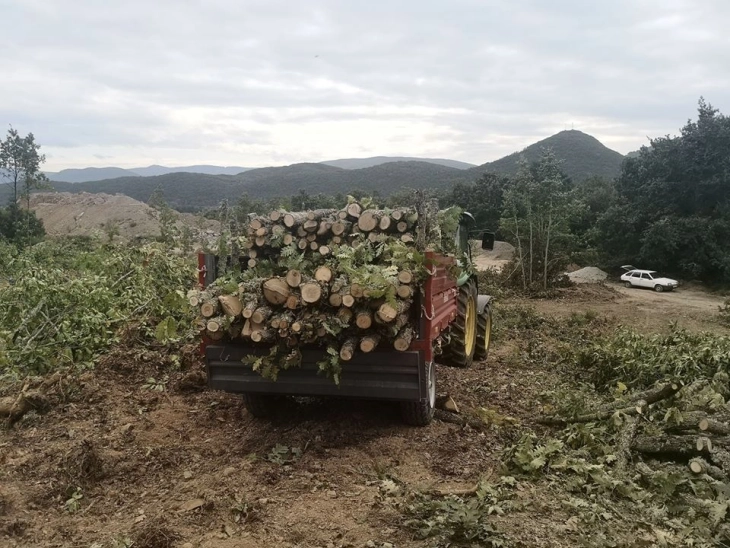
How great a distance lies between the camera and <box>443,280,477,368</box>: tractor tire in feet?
21.8

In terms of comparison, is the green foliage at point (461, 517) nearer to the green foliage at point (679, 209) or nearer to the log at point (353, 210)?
the log at point (353, 210)

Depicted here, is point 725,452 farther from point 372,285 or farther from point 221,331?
point 221,331

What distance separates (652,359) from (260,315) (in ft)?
15.5

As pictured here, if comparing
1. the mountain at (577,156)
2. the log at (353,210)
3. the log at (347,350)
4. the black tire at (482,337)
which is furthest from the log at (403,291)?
the mountain at (577,156)

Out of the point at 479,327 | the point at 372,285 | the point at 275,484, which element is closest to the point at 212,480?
the point at 275,484

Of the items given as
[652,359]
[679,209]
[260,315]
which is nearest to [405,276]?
[260,315]

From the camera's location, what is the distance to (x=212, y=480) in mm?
4070

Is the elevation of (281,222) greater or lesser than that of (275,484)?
greater

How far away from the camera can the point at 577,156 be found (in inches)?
3054

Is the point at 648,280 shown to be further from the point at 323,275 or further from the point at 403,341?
the point at 323,275

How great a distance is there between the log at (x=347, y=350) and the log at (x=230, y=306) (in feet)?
2.83

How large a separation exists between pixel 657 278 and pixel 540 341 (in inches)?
636

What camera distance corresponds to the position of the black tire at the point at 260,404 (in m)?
5.19

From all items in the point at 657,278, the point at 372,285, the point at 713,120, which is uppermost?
the point at 713,120
